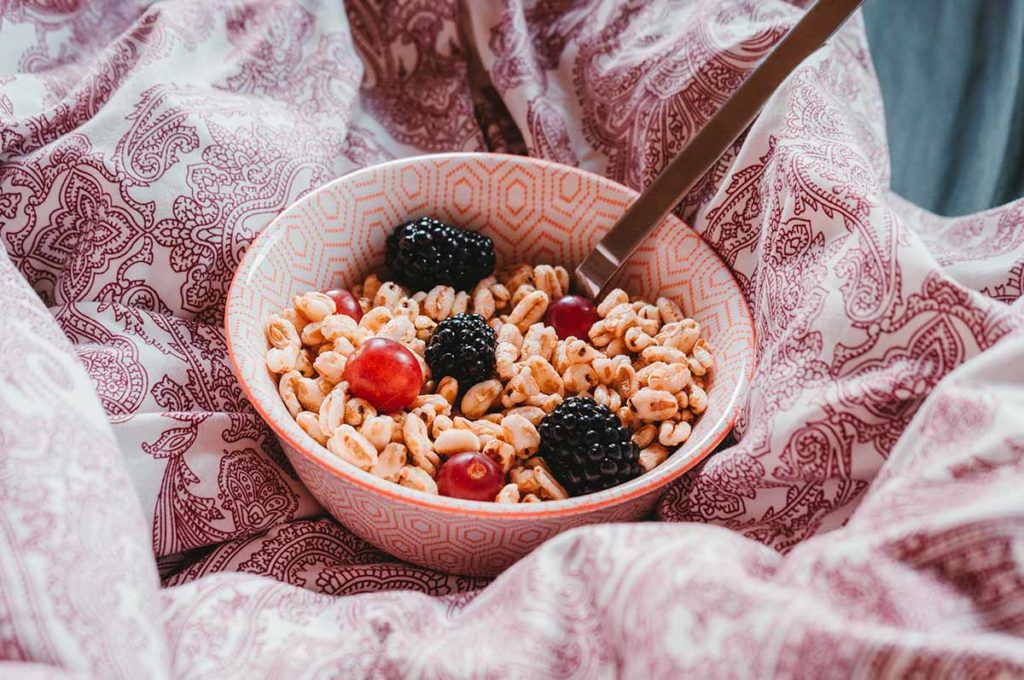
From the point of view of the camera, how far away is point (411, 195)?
0.78 m

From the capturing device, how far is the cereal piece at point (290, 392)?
2.07 ft

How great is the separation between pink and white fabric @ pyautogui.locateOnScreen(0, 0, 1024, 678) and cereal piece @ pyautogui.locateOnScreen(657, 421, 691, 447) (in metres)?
0.03

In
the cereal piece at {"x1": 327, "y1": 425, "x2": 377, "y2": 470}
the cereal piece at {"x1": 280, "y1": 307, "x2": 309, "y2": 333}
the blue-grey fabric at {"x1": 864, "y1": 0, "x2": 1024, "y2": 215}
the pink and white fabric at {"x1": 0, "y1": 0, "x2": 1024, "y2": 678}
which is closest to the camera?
the pink and white fabric at {"x1": 0, "y1": 0, "x2": 1024, "y2": 678}

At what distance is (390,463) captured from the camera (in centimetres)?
60

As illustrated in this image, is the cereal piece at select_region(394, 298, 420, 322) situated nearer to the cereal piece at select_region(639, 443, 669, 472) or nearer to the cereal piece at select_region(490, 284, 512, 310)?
the cereal piece at select_region(490, 284, 512, 310)

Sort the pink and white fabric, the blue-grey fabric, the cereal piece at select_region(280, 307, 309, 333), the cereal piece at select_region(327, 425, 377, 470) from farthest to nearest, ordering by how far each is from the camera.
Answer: the blue-grey fabric < the cereal piece at select_region(280, 307, 309, 333) < the cereal piece at select_region(327, 425, 377, 470) < the pink and white fabric

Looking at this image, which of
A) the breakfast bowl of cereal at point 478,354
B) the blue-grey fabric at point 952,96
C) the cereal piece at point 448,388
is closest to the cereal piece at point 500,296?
the breakfast bowl of cereal at point 478,354

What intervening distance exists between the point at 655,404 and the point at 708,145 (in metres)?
0.23

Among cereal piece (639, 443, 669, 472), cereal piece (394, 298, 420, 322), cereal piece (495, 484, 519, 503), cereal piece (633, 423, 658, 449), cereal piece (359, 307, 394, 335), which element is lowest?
cereal piece (639, 443, 669, 472)

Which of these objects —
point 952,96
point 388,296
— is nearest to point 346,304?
point 388,296

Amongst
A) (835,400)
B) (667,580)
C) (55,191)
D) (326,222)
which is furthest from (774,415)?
(55,191)

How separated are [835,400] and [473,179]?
374mm

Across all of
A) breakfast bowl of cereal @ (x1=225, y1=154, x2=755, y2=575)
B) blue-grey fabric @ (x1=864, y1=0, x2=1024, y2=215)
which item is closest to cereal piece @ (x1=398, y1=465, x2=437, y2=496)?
breakfast bowl of cereal @ (x1=225, y1=154, x2=755, y2=575)

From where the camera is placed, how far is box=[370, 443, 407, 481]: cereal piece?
1.96 ft
